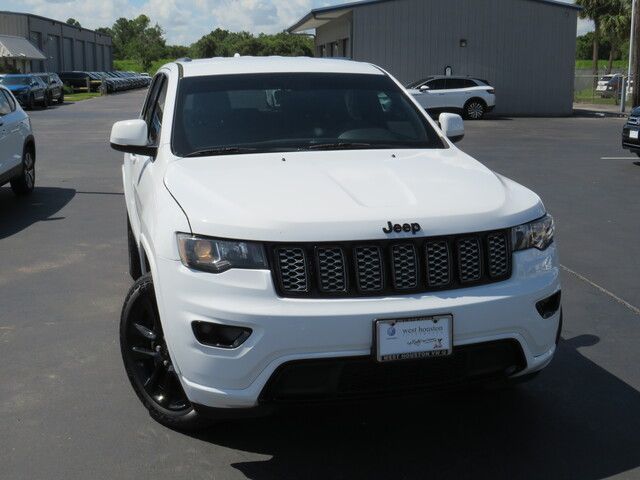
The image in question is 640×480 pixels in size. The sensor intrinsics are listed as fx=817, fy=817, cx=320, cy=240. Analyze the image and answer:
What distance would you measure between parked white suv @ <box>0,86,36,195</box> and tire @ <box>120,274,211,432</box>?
7.04 metres

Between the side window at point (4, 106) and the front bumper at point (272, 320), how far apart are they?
837cm

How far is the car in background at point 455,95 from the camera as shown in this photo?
Answer: 29281 mm

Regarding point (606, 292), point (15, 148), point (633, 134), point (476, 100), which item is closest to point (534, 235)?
point (606, 292)

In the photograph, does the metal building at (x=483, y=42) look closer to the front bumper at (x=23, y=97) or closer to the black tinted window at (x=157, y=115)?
the front bumper at (x=23, y=97)

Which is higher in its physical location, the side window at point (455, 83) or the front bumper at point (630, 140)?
the side window at point (455, 83)

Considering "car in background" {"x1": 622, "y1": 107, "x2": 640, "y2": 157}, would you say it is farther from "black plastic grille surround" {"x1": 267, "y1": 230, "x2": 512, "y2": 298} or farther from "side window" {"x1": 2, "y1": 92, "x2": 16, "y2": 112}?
"black plastic grille surround" {"x1": 267, "y1": 230, "x2": 512, "y2": 298}

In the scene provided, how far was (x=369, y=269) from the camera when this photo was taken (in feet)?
11.1

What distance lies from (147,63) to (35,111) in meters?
88.3

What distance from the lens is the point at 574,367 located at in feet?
15.9

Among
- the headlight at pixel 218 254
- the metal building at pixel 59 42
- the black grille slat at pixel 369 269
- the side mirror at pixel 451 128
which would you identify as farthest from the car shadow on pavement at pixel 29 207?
the metal building at pixel 59 42

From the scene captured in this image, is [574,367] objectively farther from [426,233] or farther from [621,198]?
[621,198]

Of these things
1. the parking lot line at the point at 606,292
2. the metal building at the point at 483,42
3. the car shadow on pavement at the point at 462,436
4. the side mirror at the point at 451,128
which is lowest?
the car shadow on pavement at the point at 462,436

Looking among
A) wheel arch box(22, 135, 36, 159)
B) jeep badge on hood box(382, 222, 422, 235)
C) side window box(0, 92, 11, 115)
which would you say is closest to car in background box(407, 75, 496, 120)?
wheel arch box(22, 135, 36, 159)

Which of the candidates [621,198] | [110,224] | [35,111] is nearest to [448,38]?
[35,111]
